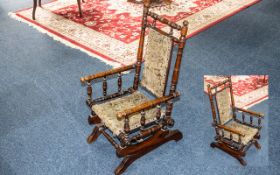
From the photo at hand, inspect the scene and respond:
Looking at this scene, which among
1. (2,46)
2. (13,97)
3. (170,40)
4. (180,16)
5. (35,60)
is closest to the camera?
(170,40)

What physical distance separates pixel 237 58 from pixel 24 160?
10.7 ft

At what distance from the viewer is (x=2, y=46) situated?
5500mm

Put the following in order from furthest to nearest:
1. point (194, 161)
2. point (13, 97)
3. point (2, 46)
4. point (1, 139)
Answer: point (2, 46)
point (13, 97)
point (1, 139)
point (194, 161)

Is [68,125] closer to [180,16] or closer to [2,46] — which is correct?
[2,46]

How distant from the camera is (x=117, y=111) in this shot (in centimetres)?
338

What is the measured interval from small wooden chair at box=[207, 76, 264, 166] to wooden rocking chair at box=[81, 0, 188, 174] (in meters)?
0.41

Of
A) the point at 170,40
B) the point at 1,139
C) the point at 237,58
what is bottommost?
the point at 1,139

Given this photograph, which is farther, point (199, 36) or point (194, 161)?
point (199, 36)

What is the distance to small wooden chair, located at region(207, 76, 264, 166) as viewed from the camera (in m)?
3.40

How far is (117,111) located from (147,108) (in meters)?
0.42

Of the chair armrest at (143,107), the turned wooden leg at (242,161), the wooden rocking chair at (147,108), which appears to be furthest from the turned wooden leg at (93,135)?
the turned wooden leg at (242,161)

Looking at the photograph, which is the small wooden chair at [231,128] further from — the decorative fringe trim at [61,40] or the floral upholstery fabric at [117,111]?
the decorative fringe trim at [61,40]

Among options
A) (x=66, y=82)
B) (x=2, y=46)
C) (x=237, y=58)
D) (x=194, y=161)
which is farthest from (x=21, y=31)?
(x=194, y=161)

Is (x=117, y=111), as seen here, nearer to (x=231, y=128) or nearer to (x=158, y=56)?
(x=158, y=56)
